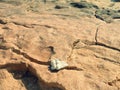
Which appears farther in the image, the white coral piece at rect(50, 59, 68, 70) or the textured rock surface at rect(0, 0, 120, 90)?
the white coral piece at rect(50, 59, 68, 70)

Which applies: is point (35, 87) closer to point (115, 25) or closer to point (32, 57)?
point (32, 57)

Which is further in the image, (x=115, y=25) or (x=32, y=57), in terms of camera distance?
(x=115, y=25)

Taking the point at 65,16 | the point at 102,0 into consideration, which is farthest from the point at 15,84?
the point at 102,0

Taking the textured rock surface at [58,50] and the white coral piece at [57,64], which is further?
the white coral piece at [57,64]
